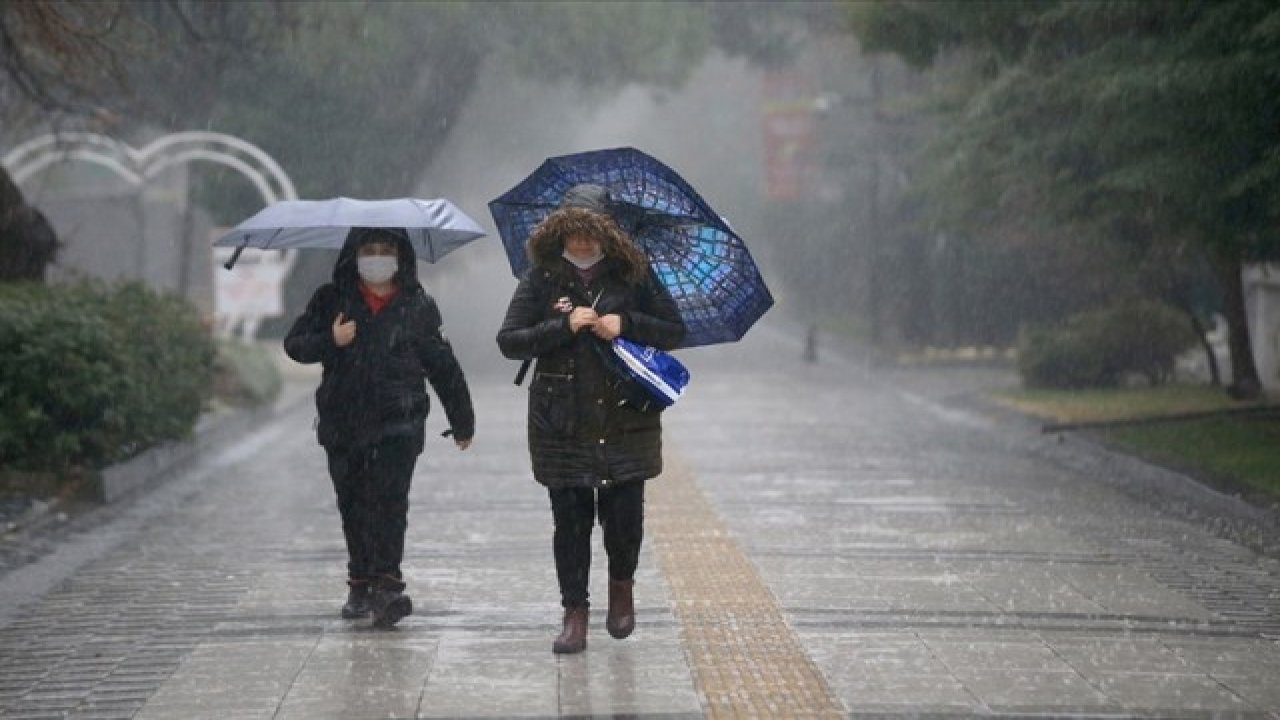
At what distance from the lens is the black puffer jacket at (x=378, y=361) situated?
8.59m

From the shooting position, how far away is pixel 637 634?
8.47 meters

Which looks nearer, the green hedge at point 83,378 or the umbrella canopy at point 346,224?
the umbrella canopy at point 346,224

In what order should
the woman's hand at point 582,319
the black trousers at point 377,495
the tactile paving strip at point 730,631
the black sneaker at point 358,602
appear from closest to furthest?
the tactile paving strip at point 730,631 < the woman's hand at point 582,319 < the black trousers at point 377,495 < the black sneaker at point 358,602

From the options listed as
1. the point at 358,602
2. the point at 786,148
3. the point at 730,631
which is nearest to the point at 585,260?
the point at 730,631

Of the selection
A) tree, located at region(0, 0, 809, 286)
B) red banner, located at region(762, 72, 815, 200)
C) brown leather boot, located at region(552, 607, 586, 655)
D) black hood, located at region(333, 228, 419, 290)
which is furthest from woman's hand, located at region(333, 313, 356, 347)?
red banner, located at region(762, 72, 815, 200)

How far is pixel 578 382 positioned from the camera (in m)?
7.75

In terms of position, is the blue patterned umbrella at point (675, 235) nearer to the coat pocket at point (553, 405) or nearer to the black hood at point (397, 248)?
the coat pocket at point (553, 405)

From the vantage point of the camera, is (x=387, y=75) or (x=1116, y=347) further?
(x=387, y=75)

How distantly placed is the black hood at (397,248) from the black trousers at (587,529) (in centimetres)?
139

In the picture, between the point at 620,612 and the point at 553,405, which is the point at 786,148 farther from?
the point at 553,405

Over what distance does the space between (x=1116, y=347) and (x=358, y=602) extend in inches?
694

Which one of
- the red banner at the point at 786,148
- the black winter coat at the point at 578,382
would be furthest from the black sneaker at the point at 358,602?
the red banner at the point at 786,148

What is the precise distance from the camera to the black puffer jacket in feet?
28.2

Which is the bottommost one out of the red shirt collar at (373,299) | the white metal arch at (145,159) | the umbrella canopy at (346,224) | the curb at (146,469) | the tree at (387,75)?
the curb at (146,469)
